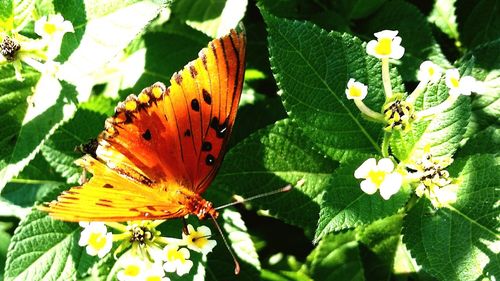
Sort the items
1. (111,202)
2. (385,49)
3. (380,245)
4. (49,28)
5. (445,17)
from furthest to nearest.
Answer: (445,17)
(380,245)
(49,28)
(385,49)
(111,202)

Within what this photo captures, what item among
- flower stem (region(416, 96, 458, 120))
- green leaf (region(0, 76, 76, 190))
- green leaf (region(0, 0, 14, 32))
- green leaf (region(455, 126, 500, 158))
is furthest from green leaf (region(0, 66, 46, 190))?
green leaf (region(455, 126, 500, 158))

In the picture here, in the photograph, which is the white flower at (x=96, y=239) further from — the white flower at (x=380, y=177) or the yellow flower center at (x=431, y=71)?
the yellow flower center at (x=431, y=71)

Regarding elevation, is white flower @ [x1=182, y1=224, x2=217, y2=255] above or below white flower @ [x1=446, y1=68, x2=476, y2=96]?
below

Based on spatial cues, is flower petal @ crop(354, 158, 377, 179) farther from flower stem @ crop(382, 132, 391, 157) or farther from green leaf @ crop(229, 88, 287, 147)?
green leaf @ crop(229, 88, 287, 147)

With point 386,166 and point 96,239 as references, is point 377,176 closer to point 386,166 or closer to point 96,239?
point 386,166

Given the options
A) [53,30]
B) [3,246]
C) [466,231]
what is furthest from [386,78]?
[3,246]

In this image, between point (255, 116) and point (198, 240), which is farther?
point (255, 116)
